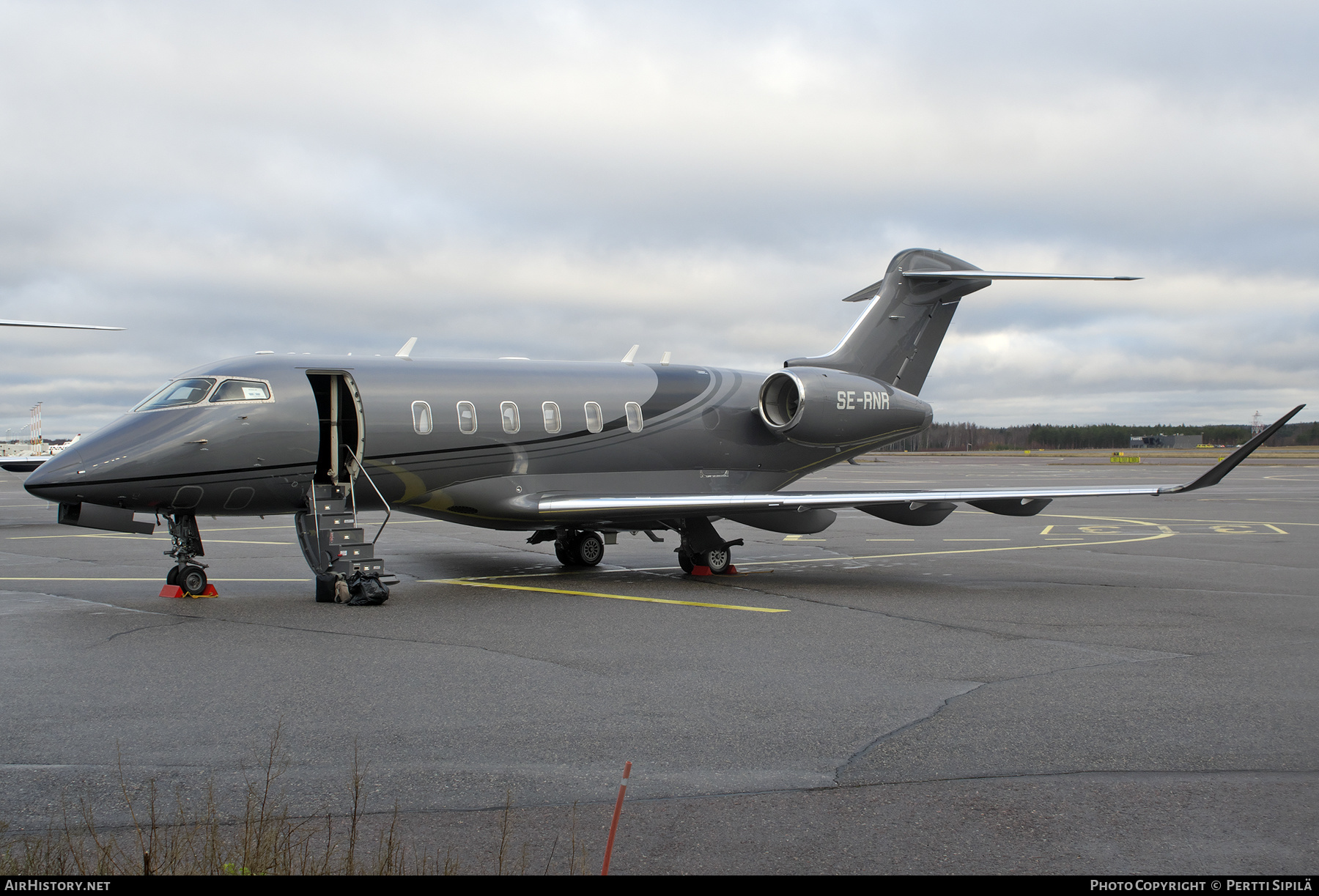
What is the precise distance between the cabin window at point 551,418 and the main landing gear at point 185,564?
4819 mm

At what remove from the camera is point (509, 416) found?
45.8 feet

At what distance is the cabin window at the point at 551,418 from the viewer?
46.8ft

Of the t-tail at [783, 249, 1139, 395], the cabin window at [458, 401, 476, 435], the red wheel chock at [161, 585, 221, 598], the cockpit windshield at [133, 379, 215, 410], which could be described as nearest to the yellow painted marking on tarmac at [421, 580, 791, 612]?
the cabin window at [458, 401, 476, 435]

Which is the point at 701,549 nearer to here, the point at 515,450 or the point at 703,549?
the point at 703,549

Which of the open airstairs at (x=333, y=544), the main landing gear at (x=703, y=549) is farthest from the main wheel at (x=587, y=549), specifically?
the open airstairs at (x=333, y=544)

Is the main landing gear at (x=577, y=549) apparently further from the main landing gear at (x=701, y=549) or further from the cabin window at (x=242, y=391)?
the cabin window at (x=242, y=391)

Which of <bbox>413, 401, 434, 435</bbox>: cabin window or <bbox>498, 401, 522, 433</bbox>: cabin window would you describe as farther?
<bbox>498, 401, 522, 433</bbox>: cabin window

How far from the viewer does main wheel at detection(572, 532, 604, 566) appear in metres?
15.8

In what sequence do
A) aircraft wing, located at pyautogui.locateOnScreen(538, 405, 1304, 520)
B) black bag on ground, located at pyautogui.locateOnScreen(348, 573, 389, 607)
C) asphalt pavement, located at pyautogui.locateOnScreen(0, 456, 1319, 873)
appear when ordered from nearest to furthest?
asphalt pavement, located at pyautogui.locateOnScreen(0, 456, 1319, 873) → black bag on ground, located at pyautogui.locateOnScreen(348, 573, 389, 607) → aircraft wing, located at pyautogui.locateOnScreen(538, 405, 1304, 520)

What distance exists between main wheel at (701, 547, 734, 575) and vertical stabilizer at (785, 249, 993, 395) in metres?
4.72

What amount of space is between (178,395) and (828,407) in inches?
378

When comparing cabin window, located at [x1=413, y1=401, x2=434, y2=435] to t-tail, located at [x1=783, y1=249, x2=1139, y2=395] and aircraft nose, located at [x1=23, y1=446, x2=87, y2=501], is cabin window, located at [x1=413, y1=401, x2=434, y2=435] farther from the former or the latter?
t-tail, located at [x1=783, y1=249, x2=1139, y2=395]

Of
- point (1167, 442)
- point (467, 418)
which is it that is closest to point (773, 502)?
point (467, 418)

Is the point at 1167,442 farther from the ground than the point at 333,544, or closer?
farther from the ground
